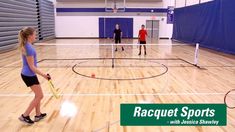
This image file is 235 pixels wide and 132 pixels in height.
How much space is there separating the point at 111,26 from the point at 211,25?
13.1m

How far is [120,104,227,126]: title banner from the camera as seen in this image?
6.61 ft

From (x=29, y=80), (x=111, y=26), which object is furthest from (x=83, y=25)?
(x=29, y=80)

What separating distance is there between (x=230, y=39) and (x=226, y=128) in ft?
32.1

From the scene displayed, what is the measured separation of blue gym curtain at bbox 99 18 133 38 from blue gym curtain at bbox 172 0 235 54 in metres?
7.18

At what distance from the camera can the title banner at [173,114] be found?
2.01 m

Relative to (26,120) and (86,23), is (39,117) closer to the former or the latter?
(26,120)

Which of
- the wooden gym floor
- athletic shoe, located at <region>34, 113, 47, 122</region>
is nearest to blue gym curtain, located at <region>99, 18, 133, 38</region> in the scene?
the wooden gym floor

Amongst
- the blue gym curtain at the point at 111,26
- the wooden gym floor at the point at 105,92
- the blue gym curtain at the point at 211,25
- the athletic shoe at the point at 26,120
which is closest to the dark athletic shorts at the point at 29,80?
the athletic shoe at the point at 26,120

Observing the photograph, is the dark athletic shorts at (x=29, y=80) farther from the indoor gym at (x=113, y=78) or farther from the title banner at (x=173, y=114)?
the title banner at (x=173, y=114)

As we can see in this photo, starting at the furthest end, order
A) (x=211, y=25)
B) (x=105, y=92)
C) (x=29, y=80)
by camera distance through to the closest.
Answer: (x=211, y=25) → (x=105, y=92) → (x=29, y=80)

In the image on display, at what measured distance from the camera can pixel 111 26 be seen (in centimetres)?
2566

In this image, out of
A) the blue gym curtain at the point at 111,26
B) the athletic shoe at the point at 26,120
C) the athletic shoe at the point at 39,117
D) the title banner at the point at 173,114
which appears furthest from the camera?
the blue gym curtain at the point at 111,26

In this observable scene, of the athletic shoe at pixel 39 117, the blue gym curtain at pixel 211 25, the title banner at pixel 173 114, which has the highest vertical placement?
the blue gym curtain at pixel 211 25

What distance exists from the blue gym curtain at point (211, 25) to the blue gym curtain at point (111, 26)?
7.18 m
